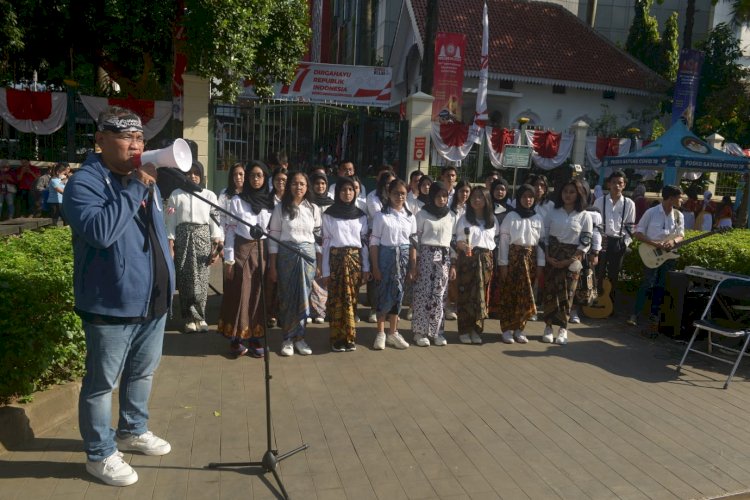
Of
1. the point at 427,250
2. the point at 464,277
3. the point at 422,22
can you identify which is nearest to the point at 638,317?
the point at 464,277

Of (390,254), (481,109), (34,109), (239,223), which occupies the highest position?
(481,109)

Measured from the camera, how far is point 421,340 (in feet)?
21.8

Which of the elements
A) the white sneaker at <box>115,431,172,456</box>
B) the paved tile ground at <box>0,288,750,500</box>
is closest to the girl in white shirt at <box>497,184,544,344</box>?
the paved tile ground at <box>0,288,750,500</box>

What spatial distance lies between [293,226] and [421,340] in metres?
1.87

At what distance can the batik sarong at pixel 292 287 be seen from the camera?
20.1 feet

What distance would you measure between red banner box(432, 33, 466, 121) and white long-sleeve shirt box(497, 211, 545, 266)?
10.3 meters

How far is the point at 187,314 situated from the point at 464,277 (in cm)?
310

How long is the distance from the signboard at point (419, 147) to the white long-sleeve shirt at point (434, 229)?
5979mm

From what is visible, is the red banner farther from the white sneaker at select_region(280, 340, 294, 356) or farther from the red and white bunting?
the white sneaker at select_region(280, 340, 294, 356)

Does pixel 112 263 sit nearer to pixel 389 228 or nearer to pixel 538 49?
pixel 389 228

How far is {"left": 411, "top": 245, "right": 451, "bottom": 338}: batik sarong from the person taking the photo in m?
6.62

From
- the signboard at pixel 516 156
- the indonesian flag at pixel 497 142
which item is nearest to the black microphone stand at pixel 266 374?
the signboard at pixel 516 156

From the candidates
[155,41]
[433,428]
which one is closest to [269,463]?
[433,428]

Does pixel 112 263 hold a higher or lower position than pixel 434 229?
higher
